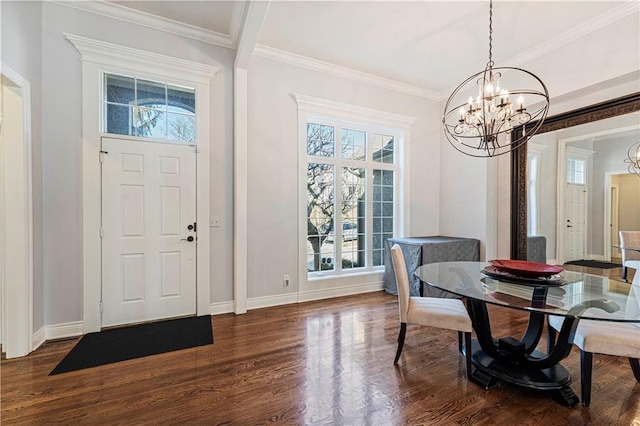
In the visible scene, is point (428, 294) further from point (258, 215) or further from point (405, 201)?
point (258, 215)

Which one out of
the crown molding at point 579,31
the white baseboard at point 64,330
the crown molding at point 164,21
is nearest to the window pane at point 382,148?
the crown molding at point 579,31

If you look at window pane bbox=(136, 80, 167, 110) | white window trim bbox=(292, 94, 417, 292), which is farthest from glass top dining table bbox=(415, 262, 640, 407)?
window pane bbox=(136, 80, 167, 110)

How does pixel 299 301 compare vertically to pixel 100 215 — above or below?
below

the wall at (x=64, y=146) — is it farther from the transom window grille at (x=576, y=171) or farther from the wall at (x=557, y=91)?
the transom window grille at (x=576, y=171)

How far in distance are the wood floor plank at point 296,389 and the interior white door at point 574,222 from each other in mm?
1346

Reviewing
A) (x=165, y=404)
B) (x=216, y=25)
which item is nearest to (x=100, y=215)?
(x=165, y=404)

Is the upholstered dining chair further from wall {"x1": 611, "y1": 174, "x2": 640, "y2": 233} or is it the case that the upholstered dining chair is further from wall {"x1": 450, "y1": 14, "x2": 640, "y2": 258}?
wall {"x1": 450, "y1": 14, "x2": 640, "y2": 258}

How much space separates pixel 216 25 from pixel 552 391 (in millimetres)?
4324

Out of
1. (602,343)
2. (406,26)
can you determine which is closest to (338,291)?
(602,343)

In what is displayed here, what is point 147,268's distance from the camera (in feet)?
10.2

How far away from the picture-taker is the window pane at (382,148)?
4.51 meters

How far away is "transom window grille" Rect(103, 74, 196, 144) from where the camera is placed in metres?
3.00

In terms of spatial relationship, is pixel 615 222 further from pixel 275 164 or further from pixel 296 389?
pixel 275 164

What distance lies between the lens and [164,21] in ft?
10.1
